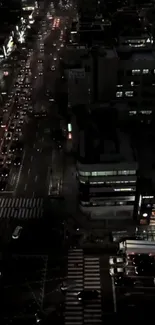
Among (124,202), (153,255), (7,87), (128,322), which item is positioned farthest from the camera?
(7,87)

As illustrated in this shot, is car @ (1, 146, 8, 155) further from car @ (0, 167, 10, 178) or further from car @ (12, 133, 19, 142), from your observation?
car @ (0, 167, 10, 178)

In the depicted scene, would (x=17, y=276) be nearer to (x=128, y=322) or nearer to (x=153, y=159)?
(x=128, y=322)

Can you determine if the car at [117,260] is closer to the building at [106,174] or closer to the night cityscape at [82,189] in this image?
the night cityscape at [82,189]

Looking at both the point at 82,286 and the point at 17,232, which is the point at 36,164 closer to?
the point at 17,232

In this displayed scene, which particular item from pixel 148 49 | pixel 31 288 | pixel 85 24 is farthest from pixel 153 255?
pixel 85 24

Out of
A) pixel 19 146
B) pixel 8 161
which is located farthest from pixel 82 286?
pixel 19 146
